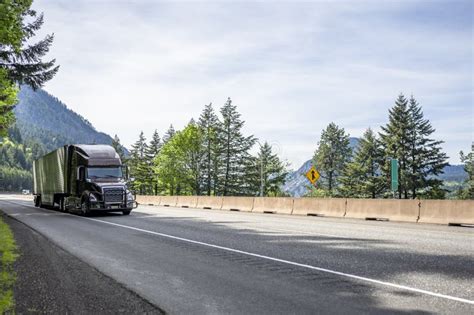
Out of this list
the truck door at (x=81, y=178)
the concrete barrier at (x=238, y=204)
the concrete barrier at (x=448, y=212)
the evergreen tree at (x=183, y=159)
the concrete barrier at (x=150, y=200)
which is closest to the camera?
the concrete barrier at (x=448, y=212)

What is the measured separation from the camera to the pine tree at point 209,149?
267 ft

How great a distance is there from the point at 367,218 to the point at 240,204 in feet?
37.9

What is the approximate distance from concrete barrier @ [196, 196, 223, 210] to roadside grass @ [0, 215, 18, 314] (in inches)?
830

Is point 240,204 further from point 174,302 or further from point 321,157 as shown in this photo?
point 321,157

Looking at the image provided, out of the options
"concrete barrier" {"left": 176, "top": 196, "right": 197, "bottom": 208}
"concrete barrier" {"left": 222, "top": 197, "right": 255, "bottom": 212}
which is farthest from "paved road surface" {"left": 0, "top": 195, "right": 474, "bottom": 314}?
"concrete barrier" {"left": 176, "top": 196, "right": 197, "bottom": 208}

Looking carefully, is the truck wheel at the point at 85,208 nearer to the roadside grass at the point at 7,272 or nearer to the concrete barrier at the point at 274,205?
the concrete barrier at the point at 274,205

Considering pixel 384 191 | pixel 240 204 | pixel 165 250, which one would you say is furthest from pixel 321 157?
pixel 165 250

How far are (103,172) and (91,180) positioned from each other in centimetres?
81

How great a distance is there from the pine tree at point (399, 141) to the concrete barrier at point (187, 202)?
33613 mm

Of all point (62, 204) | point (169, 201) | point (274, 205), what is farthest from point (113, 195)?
point (169, 201)

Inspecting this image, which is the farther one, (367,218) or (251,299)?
(367,218)

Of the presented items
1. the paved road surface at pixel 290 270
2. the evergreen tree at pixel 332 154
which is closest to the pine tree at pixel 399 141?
the evergreen tree at pixel 332 154

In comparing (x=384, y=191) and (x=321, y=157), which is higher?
(x=321, y=157)

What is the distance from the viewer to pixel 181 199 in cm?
4016
